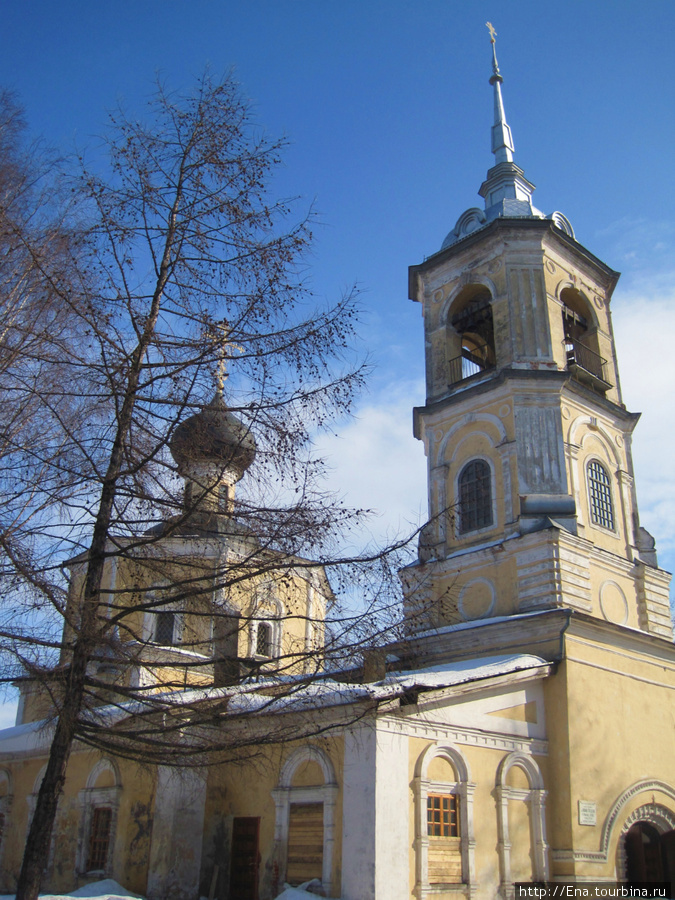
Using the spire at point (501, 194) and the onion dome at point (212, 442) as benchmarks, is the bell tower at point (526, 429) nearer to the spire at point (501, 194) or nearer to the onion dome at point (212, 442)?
the spire at point (501, 194)

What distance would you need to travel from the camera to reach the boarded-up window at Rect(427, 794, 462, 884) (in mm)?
11123

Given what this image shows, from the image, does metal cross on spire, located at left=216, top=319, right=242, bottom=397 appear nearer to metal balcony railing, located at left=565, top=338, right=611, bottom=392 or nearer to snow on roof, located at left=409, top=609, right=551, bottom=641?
snow on roof, located at left=409, top=609, right=551, bottom=641

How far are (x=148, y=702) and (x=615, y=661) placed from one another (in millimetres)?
10987

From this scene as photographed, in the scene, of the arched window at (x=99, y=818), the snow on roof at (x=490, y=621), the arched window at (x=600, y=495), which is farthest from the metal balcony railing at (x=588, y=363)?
the arched window at (x=99, y=818)

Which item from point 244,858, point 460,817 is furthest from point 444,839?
point 244,858

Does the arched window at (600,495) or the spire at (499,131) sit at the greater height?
the spire at (499,131)

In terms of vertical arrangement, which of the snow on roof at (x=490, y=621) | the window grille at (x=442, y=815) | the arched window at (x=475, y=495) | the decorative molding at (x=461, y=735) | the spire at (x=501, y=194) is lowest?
the window grille at (x=442, y=815)

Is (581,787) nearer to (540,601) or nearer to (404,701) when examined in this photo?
(540,601)

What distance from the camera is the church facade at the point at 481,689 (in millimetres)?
10570

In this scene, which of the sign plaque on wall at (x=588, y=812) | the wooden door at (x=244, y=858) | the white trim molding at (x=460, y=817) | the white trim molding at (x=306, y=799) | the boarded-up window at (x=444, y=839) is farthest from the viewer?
the sign plaque on wall at (x=588, y=812)

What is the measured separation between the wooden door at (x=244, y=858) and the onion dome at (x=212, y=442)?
802 cm

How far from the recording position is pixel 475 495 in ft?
57.4

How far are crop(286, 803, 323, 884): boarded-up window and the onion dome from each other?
22.7 feet

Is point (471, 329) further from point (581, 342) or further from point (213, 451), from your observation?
point (213, 451)
